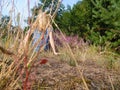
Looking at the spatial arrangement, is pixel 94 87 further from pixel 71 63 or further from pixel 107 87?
pixel 71 63

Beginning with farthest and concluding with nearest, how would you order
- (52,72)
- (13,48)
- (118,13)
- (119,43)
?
1. (119,43)
2. (118,13)
3. (52,72)
4. (13,48)

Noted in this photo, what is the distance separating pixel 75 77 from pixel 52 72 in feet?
0.88

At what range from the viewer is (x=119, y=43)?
32.0 ft

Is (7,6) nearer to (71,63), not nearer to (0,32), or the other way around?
(0,32)

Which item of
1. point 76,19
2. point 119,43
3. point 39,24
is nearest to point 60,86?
point 39,24

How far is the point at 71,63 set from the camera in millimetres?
3875

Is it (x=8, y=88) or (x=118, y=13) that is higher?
(x=118, y=13)

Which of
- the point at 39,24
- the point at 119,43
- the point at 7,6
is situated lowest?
the point at 119,43

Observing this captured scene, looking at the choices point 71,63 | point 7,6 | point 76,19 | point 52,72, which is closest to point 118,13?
point 71,63

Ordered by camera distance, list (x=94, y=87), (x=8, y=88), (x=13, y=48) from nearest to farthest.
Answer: (x=8, y=88) → (x=13, y=48) → (x=94, y=87)

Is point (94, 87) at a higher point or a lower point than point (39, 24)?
lower

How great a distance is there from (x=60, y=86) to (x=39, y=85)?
0.58 ft

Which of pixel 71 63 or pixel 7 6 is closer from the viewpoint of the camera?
pixel 7 6

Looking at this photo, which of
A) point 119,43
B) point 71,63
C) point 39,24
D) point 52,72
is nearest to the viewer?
point 39,24
